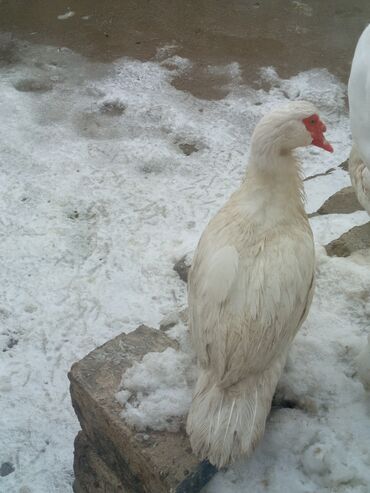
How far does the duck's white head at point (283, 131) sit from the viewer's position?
210 cm

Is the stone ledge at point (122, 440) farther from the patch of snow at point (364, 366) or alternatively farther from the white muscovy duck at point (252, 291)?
the patch of snow at point (364, 366)

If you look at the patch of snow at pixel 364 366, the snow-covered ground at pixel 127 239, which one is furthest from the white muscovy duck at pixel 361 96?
the snow-covered ground at pixel 127 239

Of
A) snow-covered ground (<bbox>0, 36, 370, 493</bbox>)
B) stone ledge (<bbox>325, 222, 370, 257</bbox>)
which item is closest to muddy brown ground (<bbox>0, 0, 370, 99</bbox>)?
snow-covered ground (<bbox>0, 36, 370, 493</bbox>)

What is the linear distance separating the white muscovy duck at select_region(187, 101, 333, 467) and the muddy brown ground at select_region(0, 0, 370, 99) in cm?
277

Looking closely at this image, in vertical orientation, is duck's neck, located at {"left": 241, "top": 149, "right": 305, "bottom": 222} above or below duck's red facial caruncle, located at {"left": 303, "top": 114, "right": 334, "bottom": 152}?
below

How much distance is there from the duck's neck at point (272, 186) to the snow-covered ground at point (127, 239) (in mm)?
617

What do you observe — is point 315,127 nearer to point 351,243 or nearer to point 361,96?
point 361,96

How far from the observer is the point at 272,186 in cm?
216

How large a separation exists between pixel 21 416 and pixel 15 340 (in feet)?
1.39

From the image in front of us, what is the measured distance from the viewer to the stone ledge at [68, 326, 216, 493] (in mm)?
1898

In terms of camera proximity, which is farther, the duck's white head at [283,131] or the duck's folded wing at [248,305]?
the duck's white head at [283,131]

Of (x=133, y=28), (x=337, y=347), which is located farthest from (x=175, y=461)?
(x=133, y=28)

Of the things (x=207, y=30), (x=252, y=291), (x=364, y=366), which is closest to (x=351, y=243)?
(x=364, y=366)

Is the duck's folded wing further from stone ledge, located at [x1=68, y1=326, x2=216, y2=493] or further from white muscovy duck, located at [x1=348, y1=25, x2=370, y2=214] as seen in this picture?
white muscovy duck, located at [x1=348, y1=25, x2=370, y2=214]
